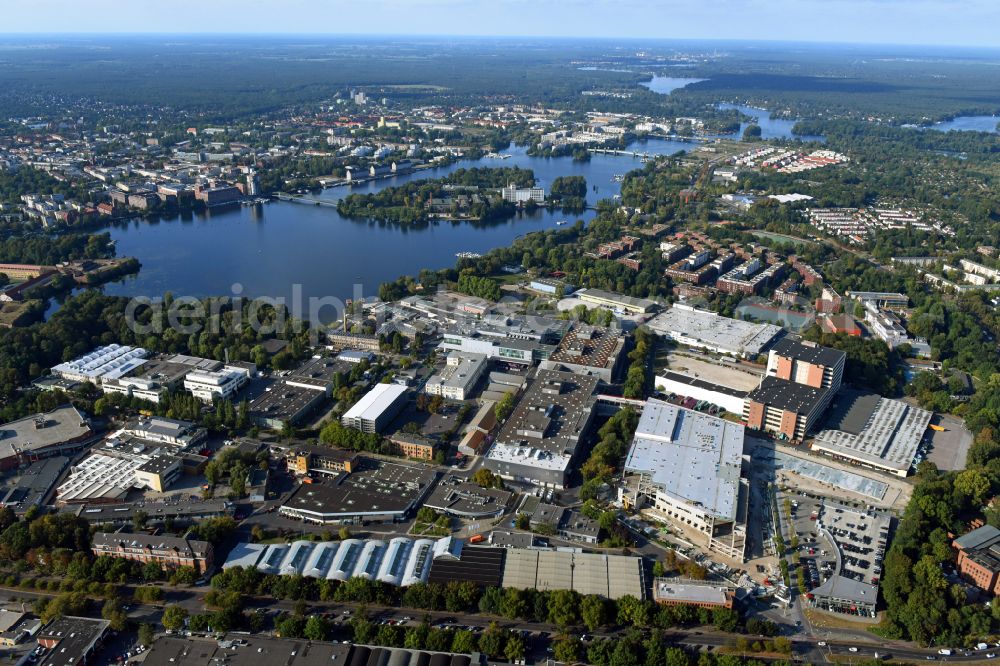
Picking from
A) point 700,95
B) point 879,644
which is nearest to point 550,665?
point 879,644

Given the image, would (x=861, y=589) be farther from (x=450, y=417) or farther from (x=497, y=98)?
(x=497, y=98)

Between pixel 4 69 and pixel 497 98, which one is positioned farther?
pixel 4 69

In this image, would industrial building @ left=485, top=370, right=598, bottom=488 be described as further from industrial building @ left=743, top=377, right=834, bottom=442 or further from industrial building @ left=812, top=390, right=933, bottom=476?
industrial building @ left=812, top=390, right=933, bottom=476

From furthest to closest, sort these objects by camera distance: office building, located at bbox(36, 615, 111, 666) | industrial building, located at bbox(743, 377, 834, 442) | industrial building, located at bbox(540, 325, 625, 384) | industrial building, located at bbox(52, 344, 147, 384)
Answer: industrial building, located at bbox(540, 325, 625, 384), industrial building, located at bbox(52, 344, 147, 384), industrial building, located at bbox(743, 377, 834, 442), office building, located at bbox(36, 615, 111, 666)

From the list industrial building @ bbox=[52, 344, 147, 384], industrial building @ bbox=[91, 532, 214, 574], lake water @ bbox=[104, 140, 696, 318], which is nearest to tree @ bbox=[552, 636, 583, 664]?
industrial building @ bbox=[91, 532, 214, 574]

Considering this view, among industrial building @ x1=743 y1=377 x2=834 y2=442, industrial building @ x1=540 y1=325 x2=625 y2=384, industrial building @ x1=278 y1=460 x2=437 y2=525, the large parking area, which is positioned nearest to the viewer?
the large parking area

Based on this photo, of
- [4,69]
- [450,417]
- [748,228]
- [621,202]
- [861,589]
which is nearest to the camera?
[861,589]
